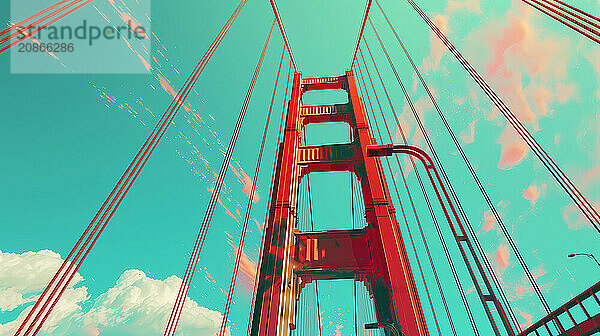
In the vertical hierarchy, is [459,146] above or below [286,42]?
below

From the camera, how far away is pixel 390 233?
6.23 m

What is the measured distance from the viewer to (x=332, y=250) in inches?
283

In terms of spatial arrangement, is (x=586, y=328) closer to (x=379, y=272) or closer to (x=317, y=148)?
(x=379, y=272)

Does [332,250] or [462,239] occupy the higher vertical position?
[332,250]

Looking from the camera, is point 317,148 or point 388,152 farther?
point 317,148

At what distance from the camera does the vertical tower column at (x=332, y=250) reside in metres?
5.12

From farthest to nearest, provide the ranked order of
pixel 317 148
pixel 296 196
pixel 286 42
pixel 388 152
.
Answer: pixel 286 42 → pixel 317 148 → pixel 296 196 → pixel 388 152

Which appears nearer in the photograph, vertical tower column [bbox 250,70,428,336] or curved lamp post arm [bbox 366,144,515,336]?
curved lamp post arm [bbox 366,144,515,336]

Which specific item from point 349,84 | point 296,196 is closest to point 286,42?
point 349,84

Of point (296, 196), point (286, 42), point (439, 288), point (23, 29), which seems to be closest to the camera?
point (23, 29)

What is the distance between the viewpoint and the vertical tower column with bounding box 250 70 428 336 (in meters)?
5.12

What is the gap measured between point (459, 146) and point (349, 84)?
22.7ft

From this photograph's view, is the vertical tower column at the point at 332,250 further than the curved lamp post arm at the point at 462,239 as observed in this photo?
Yes

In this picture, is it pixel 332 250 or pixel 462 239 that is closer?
pixel 462 239
